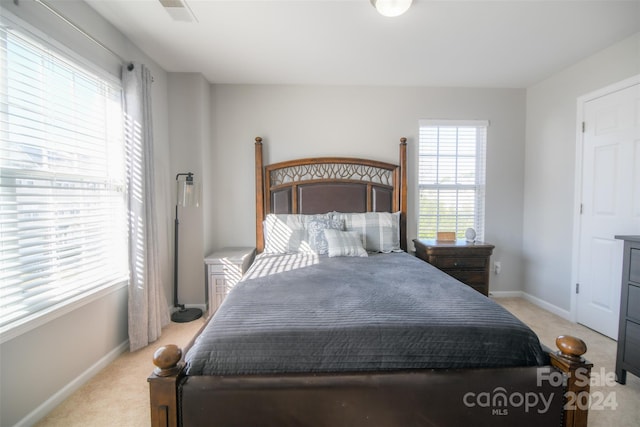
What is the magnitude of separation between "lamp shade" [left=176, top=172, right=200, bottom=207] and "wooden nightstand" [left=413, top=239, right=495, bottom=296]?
2429 mm

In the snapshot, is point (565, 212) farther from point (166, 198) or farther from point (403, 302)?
point (166, 198)

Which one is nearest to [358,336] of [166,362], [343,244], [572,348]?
[166,362]

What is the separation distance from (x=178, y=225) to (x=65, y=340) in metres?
1.37

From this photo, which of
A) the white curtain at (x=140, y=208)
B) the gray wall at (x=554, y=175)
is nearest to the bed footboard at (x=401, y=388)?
the white curtain at (x=140, y=208)

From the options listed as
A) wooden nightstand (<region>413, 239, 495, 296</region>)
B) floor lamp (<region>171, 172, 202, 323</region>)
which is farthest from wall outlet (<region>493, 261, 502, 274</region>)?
floor lamp (<region>171, 172, 202, 323</region>)

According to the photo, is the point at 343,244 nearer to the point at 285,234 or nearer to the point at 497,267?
the point at 285,234

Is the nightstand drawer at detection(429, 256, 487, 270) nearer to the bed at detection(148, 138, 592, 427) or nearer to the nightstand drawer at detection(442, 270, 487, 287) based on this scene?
the nightstand drawer at detection(442, 270, 487, 287)

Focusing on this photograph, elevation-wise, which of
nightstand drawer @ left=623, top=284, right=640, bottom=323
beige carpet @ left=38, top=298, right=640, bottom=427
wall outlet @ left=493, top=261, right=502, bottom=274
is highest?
nightstand drawer @ left=623, top=284, right=640, bottom=323

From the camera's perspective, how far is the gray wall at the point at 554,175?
269cm

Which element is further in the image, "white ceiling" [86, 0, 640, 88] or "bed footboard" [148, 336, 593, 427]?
"white ceiling" [86, 0, 640, 88]

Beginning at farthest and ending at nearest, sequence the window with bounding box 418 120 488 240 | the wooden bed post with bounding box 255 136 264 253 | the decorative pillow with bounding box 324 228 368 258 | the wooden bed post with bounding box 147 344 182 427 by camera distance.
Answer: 1. the window with bounding box 418 120 488 240
2. the wooden bed post with bounding box 255 136 264 253
3. the decorative pillow with bounding box 324 228 368 258
4. the wooden bed post with bounding box 147 344 182 427

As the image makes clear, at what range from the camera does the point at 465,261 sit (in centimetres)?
285

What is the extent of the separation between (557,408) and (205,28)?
311cm

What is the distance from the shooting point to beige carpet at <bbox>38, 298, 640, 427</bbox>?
1.55 metres
